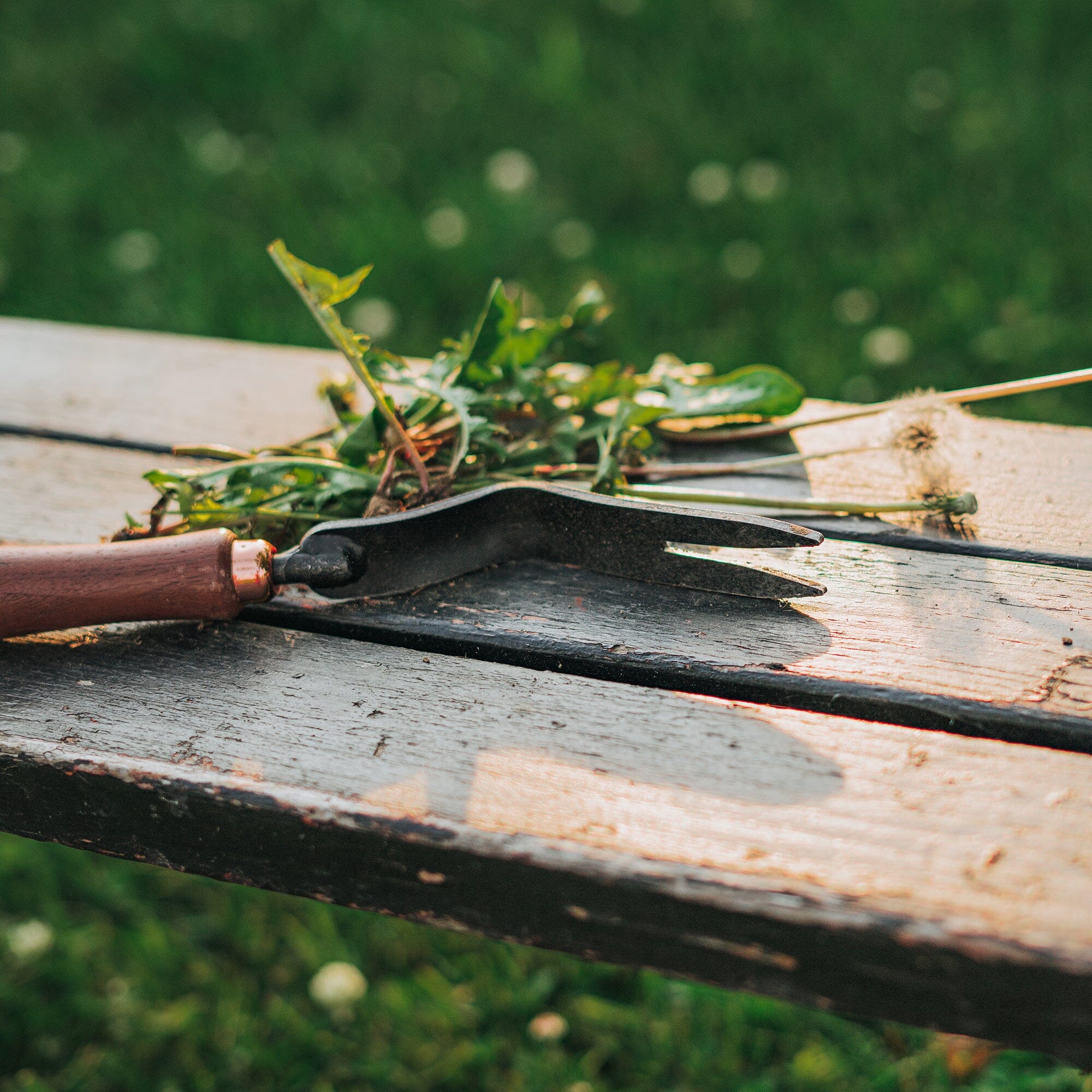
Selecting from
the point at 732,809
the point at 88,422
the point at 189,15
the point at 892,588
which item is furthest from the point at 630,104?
the point at 732,809

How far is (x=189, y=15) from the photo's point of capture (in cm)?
368

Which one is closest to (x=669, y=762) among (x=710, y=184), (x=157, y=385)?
(x=157, y=385)

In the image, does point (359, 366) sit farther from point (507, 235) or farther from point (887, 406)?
point (507, 235)

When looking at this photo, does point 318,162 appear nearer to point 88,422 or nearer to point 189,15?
point 189,15

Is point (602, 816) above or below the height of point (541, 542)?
below

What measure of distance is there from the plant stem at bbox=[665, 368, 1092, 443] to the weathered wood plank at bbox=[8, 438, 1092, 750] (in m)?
0.18

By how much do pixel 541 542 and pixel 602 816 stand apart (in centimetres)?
37

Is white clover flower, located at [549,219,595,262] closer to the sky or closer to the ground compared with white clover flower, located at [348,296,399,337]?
closer to the sky

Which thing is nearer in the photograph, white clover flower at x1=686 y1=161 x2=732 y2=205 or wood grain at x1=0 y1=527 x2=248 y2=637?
wood grain at x1=0 y1=527 x2=248 y2=637

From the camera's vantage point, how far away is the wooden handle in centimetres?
84

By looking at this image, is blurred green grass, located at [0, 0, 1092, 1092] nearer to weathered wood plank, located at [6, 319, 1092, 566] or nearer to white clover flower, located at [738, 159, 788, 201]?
white clover flower, located at [738, 159, 788, 201]

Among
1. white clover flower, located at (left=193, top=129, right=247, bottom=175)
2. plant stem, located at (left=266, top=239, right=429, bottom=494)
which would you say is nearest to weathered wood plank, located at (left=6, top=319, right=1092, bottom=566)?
plant stem, located at (left=266, top=239, right=429, bottom=494)

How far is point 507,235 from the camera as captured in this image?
284cm

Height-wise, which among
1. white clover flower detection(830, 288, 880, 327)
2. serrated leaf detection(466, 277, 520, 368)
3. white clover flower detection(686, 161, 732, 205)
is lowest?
serrated leaf detection(466, 277, 520, 368)
